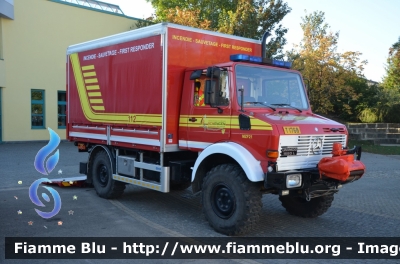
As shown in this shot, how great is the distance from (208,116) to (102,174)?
3650 millimetres

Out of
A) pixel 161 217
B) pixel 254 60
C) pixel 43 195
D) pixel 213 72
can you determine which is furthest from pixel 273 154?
pixel 43 195

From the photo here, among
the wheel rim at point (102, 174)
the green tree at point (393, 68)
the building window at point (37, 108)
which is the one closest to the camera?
the wheel rim at point (102, 174)

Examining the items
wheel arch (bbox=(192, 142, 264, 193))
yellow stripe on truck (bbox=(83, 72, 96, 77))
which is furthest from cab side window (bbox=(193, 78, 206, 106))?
yellow stripe on truck (bbox=(83, 72, 96, 77))

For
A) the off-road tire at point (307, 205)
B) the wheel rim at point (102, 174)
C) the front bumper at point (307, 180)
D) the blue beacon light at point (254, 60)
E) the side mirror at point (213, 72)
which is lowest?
the off-road tire at point (307, 205)

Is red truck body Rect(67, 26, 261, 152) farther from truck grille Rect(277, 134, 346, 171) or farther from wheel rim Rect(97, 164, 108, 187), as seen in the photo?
truck grille Rect(277, 134, 346, 171)

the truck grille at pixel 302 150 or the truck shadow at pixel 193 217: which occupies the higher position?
the truck grille at pixel 302 150

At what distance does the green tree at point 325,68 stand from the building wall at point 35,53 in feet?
41.4

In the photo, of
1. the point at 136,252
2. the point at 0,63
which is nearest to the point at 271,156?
the point at 136,252

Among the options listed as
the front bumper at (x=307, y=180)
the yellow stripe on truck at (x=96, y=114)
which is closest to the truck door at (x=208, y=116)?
the yellow stripe on truck at (x=96, y=114)

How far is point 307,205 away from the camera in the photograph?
304 inches

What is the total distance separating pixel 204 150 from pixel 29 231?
3.08 meters

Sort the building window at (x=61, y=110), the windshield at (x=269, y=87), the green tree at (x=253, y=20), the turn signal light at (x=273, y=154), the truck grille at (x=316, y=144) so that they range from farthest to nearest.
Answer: the building window at (x=61, y=110)
the green tree at (x=253, y=20)
the windshield at (x=269, y=87)
the truck grille at (x=316, y=144)
the turn signal light at (x=273, y=154)

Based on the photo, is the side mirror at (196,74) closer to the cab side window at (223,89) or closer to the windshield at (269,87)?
the cab side window at (223,89)

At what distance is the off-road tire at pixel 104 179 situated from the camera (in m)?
8.99
